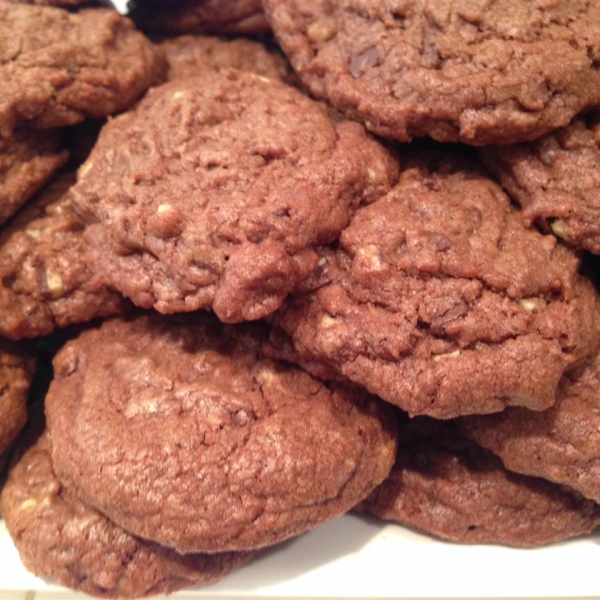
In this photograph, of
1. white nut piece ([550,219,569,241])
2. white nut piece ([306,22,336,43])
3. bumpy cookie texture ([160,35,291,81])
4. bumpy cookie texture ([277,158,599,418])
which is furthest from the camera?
bumpy cookie texture ([160,35,291,81])

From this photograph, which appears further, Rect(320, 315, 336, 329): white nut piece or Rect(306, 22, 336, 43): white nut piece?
Rect(306, 22, 336, 43): white nut piece

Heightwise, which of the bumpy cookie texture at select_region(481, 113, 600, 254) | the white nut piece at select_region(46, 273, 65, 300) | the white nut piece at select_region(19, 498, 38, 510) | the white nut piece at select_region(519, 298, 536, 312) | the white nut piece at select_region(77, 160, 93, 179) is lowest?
the white nut piece at select_region(19, 498, 38, 510)

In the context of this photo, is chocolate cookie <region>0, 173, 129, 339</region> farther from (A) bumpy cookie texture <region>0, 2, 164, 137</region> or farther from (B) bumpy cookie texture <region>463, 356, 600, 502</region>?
(B) bumpy cookie texture <region>463, 356, 600, 502</region>

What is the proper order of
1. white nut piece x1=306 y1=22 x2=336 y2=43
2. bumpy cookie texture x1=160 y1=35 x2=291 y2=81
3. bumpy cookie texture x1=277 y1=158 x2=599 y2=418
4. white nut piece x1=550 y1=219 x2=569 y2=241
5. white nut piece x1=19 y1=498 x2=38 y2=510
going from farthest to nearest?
1. bumpy cookie texture x1=160 y1=35 x2=291 y2=81
2. white nut piece x1=306 y1=22 x2=336 y2=43
3. white nut piece x1=19 y1=498 x2=38 y2=510
4. white nut piece x1=550 y1=219 x2=569 y2=241
5. bumpy cookie texture x1=277 y1=158 x2=599 y2=418

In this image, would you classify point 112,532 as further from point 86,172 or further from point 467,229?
point 467,229

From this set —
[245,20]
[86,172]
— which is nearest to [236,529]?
[86,172]

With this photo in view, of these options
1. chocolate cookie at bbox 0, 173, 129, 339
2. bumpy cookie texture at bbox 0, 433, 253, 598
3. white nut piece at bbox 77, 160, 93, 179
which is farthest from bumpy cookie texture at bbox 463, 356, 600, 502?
white nut piece at bbox 77, 160, 93, 179
